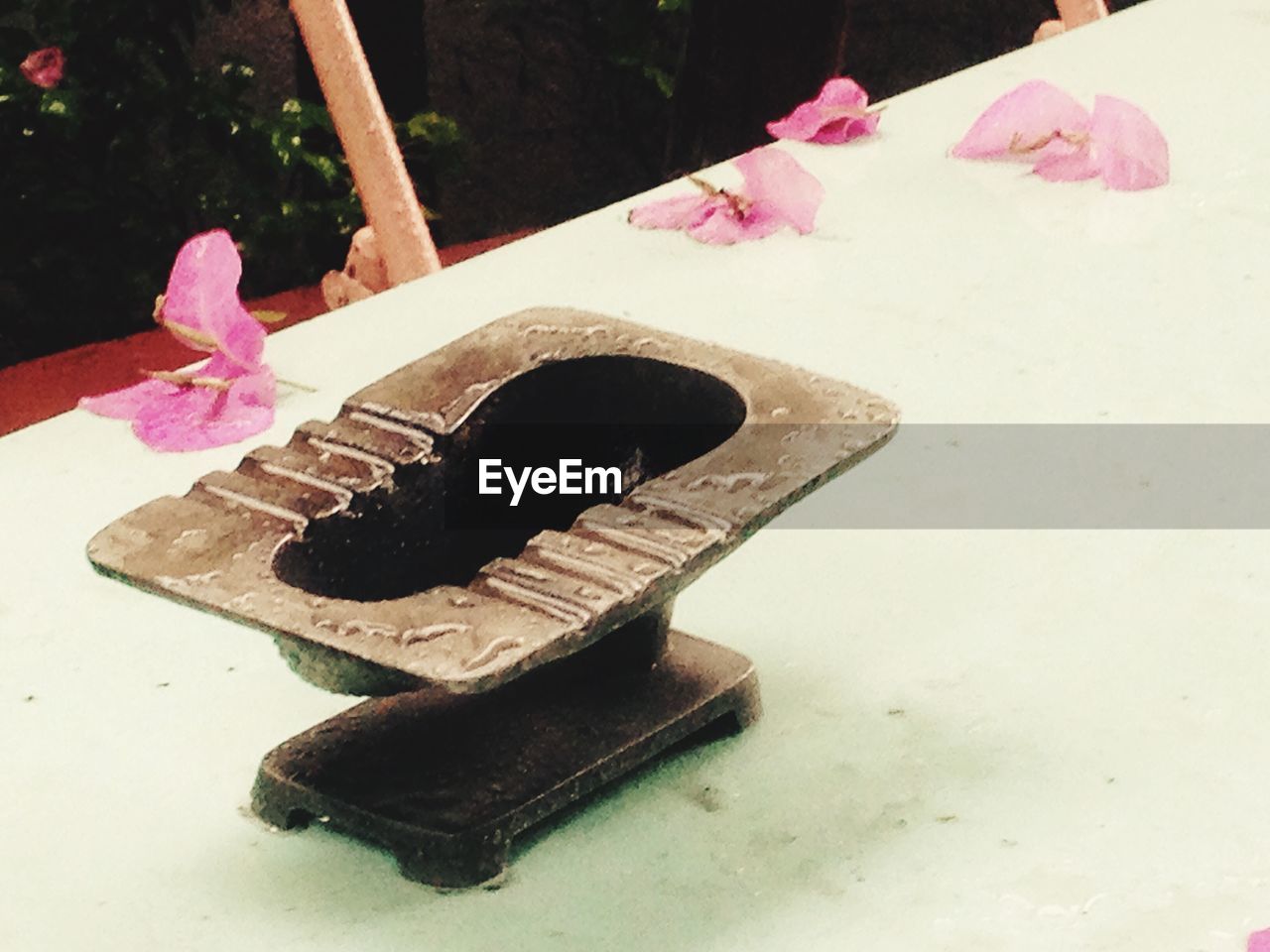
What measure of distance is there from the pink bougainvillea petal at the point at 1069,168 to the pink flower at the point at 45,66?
1958mm

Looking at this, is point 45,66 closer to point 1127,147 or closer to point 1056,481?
point 1127,147

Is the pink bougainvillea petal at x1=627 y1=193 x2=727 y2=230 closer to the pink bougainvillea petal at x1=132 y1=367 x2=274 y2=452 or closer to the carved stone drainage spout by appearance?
the pink bougainvillea petal at x1=132 y1=367 x2=274 y2=452

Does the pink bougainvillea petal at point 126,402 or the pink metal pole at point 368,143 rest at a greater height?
the pink metal pole at point 368,143

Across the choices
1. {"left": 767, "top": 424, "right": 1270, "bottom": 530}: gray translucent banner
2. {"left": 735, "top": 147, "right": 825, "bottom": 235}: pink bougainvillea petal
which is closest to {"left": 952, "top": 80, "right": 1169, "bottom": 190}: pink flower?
{"left": 735, "top": 147, "right": 825, "bottom": 235}: pink bougainvillea petal

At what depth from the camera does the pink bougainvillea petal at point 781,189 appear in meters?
1.31

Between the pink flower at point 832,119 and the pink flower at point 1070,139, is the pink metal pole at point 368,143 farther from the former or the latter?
the pink flower at point 1070,139

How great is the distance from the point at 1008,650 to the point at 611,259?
0.58 meters

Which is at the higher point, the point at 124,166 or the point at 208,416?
the point at 208,416

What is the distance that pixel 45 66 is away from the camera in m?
2.80

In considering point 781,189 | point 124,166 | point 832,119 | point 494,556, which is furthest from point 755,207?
point 124,166

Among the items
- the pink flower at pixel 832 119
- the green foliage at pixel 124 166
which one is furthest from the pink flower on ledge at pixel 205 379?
the green foliage at pixel 124 166

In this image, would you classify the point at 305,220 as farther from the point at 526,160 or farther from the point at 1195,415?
the point at 1195,415

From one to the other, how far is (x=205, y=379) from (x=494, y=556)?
0.40 meters

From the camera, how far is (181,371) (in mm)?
1079
